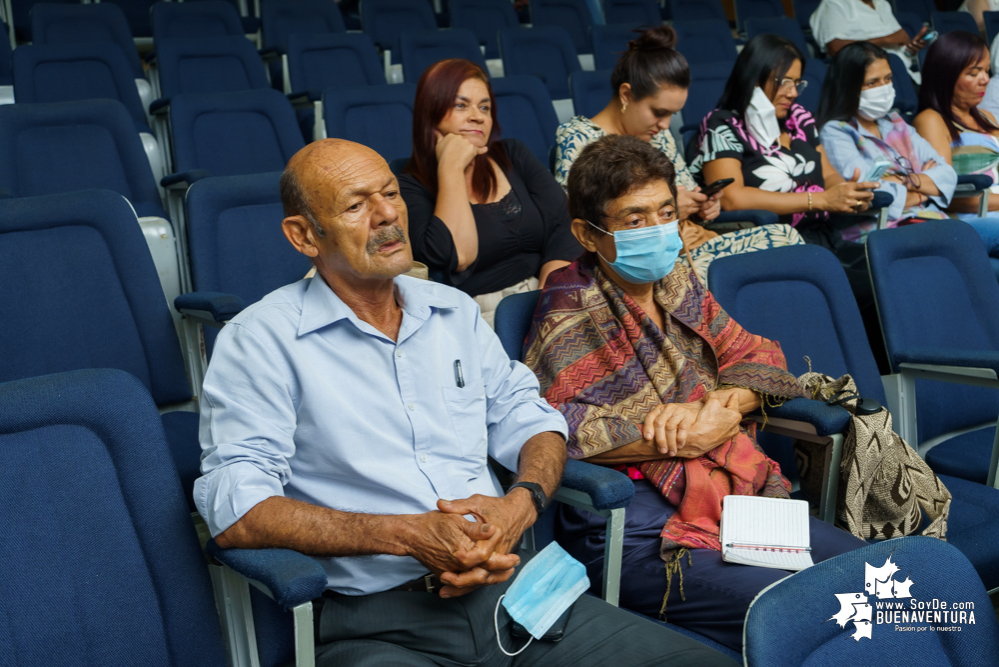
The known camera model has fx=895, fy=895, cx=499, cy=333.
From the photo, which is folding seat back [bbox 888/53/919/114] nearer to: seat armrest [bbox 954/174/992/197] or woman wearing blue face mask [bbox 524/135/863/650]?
seat armrest [bbox 954/174/992/197]

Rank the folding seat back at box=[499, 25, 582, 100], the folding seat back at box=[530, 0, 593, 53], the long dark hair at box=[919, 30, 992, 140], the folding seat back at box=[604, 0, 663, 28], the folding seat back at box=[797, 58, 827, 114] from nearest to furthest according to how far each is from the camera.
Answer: the long dark hair at box=[919, 30, 992, 140], the folding seat back at box=[797, 58, 827, 114], the folding seat back at box=[499, 25, 582, 100], the folding seat back at box=[530, 0, 593, 53], the folding seat back at box=[604, 0, 663, 28]

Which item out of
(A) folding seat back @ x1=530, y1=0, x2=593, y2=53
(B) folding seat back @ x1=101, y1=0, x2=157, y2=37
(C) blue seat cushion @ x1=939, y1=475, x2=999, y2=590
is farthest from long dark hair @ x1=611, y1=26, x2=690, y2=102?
(B) folding seat back @ x1=101, y1=0, x2=157, y2=37

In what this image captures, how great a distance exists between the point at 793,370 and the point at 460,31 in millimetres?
2874

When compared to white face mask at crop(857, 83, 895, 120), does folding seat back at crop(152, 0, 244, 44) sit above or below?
above

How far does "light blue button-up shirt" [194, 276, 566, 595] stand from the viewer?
120 cm

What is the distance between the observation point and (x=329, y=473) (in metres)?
1.28

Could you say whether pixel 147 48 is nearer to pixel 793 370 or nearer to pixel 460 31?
pixel 460 31

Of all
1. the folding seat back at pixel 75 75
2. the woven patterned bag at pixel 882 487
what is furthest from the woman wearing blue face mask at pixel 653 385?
the folding seat back at pixel 75 75

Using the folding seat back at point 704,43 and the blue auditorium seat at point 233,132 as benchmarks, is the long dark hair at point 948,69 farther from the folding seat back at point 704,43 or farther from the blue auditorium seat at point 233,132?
the blue auditorium seat at point 233,132

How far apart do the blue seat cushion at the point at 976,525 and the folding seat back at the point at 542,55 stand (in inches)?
122

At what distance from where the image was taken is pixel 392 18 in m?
4.95

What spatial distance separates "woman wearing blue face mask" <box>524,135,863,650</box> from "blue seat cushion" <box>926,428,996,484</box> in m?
0.48

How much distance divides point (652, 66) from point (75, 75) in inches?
90.0

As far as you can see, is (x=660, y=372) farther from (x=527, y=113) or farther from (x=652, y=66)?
(x=527, y=113)
